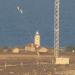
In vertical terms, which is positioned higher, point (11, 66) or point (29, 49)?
point (29, 49)

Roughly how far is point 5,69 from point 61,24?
495 centimetres

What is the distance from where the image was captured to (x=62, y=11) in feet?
55.9

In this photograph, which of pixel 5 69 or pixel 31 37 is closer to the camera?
pixel 5 69

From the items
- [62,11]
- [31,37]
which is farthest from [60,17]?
[31,37]

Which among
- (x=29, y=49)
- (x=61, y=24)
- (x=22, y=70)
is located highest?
(x=61, y=24)

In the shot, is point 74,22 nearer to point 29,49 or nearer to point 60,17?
point 60,17

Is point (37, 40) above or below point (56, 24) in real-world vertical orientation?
below

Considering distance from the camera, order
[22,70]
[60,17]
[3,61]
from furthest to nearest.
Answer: [60,17] < [3,61] < [22,70]

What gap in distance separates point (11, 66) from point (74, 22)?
4913 mm

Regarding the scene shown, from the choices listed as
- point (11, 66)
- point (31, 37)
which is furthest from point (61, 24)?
point (11, 66)

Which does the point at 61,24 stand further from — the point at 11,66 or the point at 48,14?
the point at 11,66

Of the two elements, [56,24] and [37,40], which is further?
[37,40]

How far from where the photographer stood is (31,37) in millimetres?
16891

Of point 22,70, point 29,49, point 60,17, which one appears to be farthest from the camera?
point 60,17
